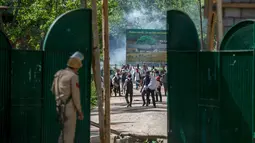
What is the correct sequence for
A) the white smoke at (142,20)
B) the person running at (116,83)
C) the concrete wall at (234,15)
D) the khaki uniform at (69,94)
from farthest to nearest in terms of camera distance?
the white smoke at (142,20), the person running at (116,83), the concrete wall at (234,15), the khaki uniform at (69,94)

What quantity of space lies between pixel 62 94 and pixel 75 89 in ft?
0.74

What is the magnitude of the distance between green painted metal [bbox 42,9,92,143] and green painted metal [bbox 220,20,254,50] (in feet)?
7.78

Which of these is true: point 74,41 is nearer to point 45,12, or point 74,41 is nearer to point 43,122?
point 43,122

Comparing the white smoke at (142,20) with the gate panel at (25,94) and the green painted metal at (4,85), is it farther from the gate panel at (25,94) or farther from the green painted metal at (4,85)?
the green painted metal at (4,85)

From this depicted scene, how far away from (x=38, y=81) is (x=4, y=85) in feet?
Answer: 1.98

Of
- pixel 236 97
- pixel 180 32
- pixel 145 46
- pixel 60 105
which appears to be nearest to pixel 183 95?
pixel 236 97

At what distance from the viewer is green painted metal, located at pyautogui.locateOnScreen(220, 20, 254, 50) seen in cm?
812

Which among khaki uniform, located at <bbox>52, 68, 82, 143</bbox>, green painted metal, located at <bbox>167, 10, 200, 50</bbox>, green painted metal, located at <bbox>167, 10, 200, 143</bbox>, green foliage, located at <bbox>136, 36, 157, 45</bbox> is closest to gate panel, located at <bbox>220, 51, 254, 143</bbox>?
green painted metal, located at <bbox>167, 10, 200, 143</bbox>

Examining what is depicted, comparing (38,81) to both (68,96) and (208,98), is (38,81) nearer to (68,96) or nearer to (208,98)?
(68,96)

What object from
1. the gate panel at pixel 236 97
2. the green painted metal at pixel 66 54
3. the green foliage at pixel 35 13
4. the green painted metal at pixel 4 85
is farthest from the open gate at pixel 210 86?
the green foliage at pixel 35 13

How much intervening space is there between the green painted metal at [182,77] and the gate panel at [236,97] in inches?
20.4

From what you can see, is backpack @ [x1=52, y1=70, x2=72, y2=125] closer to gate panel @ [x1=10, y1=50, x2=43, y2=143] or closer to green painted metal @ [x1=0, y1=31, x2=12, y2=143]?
gate panel @ [x1=10, y1=50, x2=43, y2=143]

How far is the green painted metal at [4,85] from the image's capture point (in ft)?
26.5

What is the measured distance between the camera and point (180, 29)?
29.0 ft
